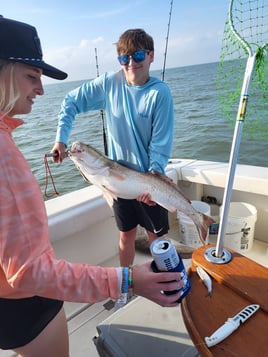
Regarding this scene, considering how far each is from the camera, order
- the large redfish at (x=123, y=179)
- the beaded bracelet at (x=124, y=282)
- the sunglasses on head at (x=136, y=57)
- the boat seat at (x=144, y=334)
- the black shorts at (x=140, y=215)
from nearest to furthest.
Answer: the beaded bracelet at (x=124, y=282), the boat seat at (x=144, y=334), the sunglasses on head at (x=136, y=57), the large redfish at (x=123, y=179), the black shorts at (x=140, y=215)

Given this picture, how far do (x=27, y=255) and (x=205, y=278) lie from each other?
1055mm

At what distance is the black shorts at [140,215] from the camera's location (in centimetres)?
261

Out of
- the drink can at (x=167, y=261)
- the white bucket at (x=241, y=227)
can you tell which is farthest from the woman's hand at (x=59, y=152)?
the white bucket at (x=241, y=227)

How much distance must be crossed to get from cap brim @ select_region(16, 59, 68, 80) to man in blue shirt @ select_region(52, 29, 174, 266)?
1152 mm

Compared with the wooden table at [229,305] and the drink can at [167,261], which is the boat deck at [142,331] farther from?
the drink can at [167,261]

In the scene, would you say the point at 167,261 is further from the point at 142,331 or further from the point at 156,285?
the point at 142,331

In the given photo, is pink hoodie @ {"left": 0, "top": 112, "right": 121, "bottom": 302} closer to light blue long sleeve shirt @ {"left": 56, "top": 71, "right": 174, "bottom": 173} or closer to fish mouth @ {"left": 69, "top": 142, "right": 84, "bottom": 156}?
fish mouth @ {"left": 69, "top": 142, "right": 84, "bottom": 156}

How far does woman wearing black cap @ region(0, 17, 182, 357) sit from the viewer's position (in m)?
0.87

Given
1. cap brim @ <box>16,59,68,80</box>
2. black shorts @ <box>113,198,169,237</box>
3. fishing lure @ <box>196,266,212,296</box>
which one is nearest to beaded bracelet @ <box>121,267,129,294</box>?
fishing lure @ <box>196,266,212,296</box>

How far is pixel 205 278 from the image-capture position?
61.9 inches

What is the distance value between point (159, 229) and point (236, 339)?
56.8 inches

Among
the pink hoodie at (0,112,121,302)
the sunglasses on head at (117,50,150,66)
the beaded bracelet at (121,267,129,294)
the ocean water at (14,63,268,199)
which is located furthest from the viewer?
the ocean water at (14,63,268,199)

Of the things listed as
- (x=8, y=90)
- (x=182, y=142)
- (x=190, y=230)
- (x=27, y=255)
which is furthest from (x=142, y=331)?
(x=182, y=142)

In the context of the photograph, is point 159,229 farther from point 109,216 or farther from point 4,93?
point 4,93
